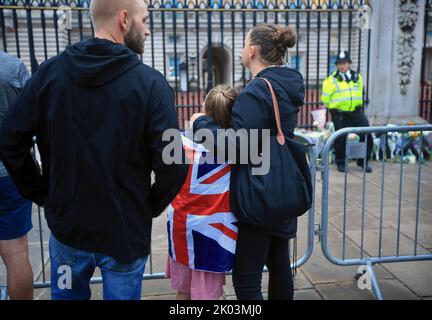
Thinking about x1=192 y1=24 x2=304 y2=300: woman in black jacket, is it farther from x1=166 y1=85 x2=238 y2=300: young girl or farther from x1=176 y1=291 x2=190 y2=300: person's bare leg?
x1=176 y1=291 x2=190 y2=300: person's bare leg

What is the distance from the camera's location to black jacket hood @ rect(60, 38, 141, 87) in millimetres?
1642

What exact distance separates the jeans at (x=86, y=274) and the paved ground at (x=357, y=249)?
4.69 feet

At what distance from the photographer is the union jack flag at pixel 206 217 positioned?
7.66 ft

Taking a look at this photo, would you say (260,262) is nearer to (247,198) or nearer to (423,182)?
(247,198)

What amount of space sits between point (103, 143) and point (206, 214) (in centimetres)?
84

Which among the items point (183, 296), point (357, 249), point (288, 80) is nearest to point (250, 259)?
point (183, 296)

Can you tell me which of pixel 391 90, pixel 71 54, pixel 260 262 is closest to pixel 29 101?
pixel 71 54

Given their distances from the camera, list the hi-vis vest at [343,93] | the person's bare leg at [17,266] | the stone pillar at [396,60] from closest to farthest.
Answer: the person's bare leg at [17,266]
the hi-vis vest at [343,93]
the stone pillar at [396,60]

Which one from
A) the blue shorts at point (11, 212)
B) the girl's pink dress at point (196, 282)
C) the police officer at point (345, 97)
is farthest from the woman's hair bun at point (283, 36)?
the police officer at point (345, 97)

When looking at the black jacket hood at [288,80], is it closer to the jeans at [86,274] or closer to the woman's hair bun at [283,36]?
the woman's hair bun at [283,36]

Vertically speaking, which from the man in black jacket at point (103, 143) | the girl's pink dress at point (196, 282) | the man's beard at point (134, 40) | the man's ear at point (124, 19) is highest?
the man's ear at point (124, 19)

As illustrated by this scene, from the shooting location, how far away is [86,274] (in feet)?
6.23

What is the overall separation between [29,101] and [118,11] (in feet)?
1.68

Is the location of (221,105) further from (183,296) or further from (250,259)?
(183,296)
